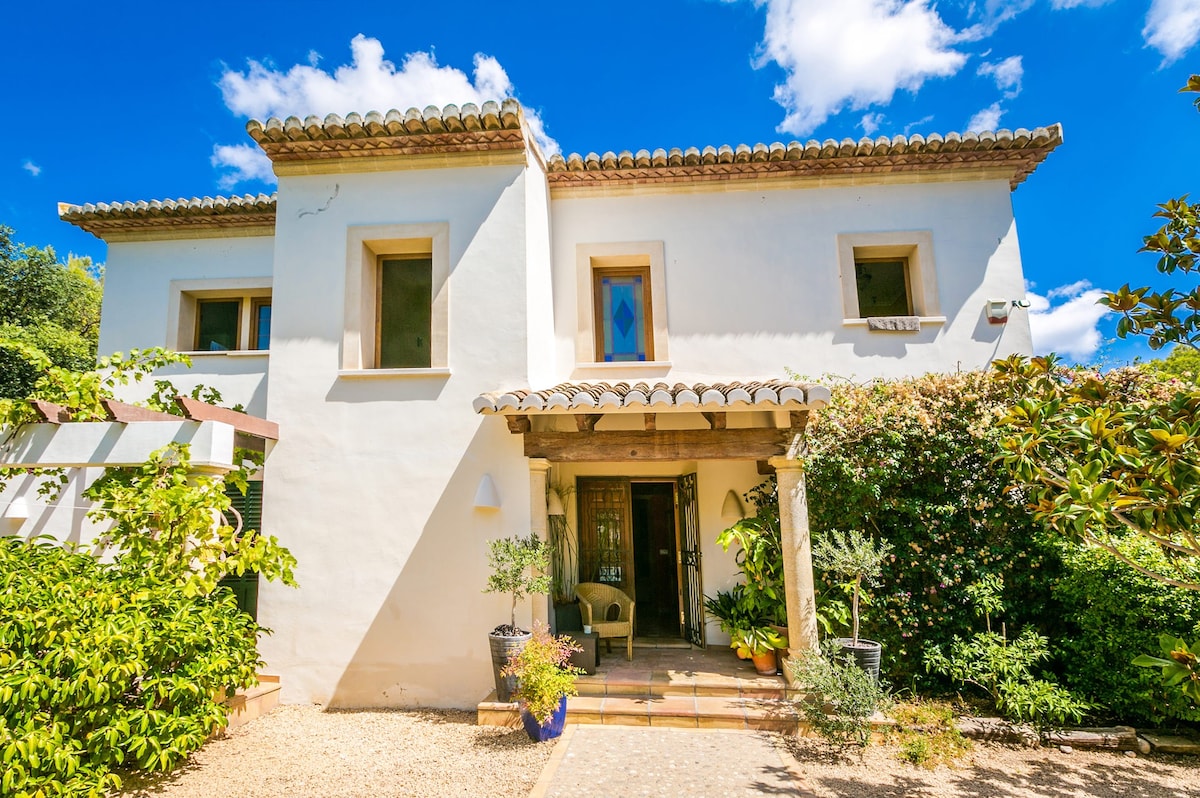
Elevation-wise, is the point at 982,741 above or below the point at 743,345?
below

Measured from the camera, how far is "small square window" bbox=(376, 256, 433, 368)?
9.16 metres

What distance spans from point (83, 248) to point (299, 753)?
3268cm

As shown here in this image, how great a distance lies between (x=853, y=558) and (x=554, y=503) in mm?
4449

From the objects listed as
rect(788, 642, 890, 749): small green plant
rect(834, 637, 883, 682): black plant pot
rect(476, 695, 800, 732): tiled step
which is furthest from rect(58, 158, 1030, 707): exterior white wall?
rect(788, 642, 890, 749): small green plant

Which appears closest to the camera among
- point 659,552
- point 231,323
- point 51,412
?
point 51,412

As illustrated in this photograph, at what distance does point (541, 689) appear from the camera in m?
6.63

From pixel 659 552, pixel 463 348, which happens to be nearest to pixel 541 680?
pixel 463 348

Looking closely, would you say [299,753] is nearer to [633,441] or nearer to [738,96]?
[633,441]

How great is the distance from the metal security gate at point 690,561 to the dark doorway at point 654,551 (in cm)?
147

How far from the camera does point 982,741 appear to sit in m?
6.71

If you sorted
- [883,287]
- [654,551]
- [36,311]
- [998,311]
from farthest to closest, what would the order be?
[36,311] → [654,551] → [883,287] → [998,311]

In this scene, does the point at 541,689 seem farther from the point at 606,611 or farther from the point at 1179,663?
the point at 1179,663

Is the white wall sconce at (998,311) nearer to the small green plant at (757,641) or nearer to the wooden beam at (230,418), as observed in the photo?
the small green plant at (757,641)

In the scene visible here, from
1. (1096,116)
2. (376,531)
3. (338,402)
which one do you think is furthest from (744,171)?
(376,531)
